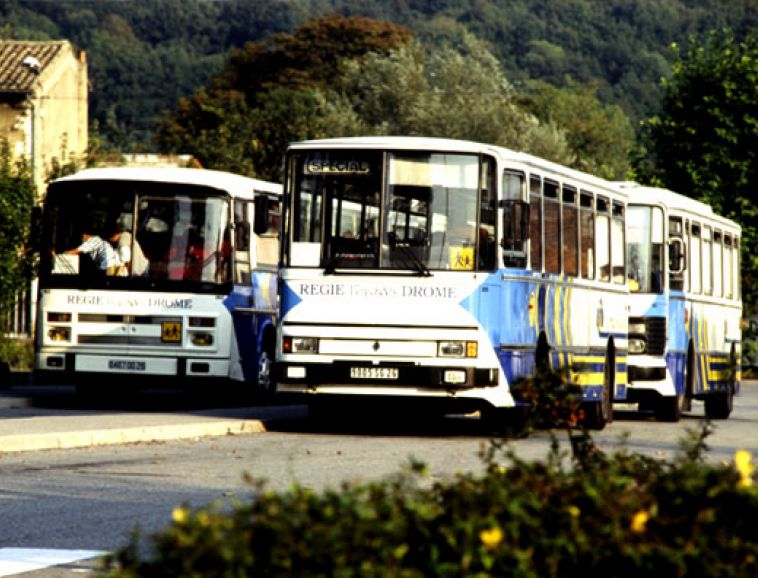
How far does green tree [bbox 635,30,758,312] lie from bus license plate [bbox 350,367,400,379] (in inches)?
1200

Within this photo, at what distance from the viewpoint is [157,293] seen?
24.2 meters

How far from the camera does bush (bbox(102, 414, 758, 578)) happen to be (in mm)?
4414

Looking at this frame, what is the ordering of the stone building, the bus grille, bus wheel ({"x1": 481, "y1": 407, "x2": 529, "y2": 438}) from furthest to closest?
1. the stone building
2. the bus grille
3. bus wheel ({"x1": 481, "y1": 407, "x2": 529, "y2": 438})

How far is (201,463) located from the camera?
15.4 m

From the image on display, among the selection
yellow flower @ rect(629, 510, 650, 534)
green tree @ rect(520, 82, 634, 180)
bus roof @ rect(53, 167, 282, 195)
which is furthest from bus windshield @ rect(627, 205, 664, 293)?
green tree @ rect(520, 82, 634, 180)

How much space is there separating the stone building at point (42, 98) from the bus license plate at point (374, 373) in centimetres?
3646

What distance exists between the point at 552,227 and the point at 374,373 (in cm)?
338

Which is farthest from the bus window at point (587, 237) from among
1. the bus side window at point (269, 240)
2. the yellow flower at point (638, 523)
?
the yellow flower at point (638, 523)

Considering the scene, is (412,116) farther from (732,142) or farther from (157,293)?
(157,293)

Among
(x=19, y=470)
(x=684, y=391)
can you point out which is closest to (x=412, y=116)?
(x=684, y=391)

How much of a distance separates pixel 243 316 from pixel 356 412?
2133 mm

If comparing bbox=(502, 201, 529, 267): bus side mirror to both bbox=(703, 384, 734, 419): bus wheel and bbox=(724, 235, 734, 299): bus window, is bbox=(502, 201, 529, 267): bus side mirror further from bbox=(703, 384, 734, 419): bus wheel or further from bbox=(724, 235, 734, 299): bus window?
bbox=(724, 235, 734, 299): bus window

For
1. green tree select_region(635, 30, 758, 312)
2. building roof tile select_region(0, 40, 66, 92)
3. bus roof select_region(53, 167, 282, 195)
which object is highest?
building roof tile select_region(0, 40, 66, 92)

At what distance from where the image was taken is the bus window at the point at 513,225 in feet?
62.8
